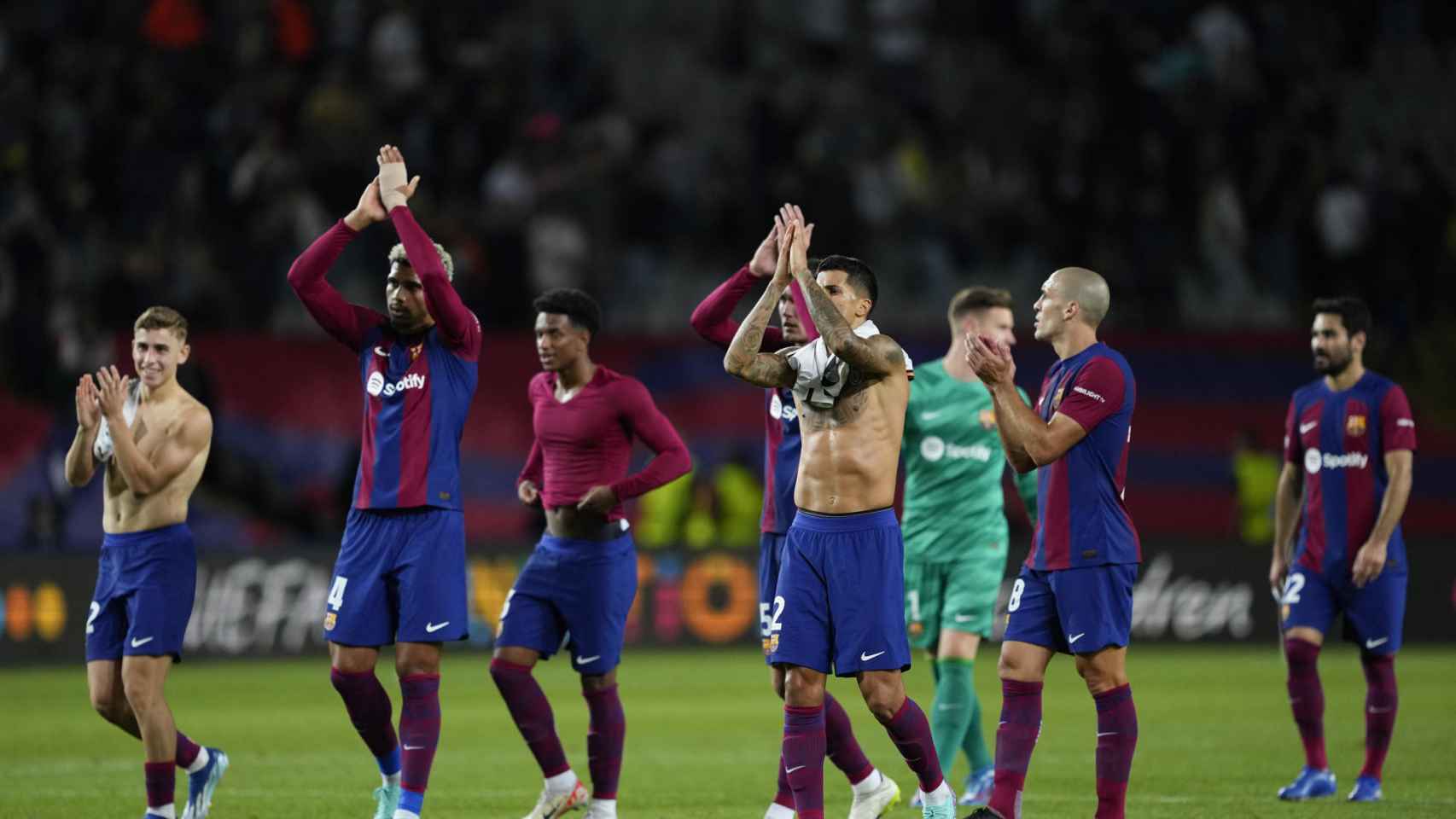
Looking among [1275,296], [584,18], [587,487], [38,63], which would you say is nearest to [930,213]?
[1275,296]

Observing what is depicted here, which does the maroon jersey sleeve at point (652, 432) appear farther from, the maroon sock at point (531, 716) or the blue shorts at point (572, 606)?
the maroon sock at point (531, 716)

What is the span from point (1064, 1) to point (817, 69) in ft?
11.5

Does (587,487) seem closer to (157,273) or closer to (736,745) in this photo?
(736,745)

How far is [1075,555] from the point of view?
865cm

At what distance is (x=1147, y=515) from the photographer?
22.2 m

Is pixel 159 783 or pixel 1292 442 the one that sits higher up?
pixel 1292 442

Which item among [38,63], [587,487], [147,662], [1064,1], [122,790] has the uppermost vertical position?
[1064,1]

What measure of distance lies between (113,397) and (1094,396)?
4476mm

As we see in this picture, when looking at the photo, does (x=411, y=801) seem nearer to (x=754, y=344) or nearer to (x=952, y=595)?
(x=754, y=344)

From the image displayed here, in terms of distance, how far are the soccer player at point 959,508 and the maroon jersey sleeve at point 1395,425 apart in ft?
6.65

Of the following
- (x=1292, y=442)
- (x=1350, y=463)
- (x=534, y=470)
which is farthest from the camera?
(x=1292, y=442)

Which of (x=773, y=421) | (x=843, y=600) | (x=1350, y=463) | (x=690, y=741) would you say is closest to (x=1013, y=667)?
(x=843, y=600)

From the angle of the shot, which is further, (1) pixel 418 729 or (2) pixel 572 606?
(2) pixel 572 606

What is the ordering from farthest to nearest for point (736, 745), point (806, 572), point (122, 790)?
point (736, 745)
point (122, 790)
point (806, 572)
